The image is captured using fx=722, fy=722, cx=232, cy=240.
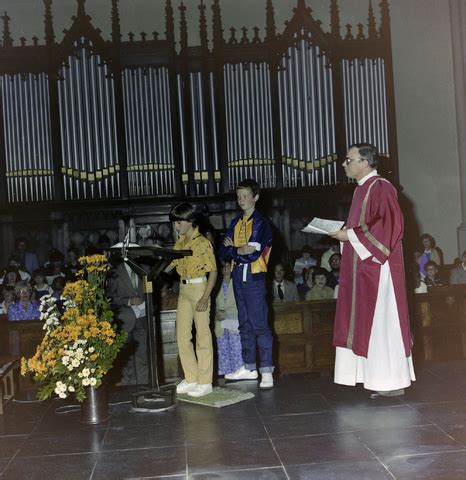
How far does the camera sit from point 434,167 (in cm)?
1077

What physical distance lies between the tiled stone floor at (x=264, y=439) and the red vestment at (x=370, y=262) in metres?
0.46

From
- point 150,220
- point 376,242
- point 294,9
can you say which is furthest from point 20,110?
point 376,242

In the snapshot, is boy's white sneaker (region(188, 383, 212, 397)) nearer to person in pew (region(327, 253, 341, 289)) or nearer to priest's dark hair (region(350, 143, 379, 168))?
priest's dark hair (region(350, 143, 379, 168))

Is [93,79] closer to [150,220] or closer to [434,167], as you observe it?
[150,220]

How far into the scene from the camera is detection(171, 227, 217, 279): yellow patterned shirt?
5141 mm

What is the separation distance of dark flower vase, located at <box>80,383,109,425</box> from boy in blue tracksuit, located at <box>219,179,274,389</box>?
126cm

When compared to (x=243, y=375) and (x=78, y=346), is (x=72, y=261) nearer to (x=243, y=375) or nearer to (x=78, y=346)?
(x=243, y=375)

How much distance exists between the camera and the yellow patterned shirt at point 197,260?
514 cm

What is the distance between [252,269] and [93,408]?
60.7 inches

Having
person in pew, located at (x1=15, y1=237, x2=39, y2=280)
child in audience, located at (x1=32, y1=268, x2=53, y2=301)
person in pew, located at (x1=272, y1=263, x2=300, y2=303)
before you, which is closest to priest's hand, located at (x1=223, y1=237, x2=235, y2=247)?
person in pew, located at (x1=272, y1=263, x2=300, y2=303)

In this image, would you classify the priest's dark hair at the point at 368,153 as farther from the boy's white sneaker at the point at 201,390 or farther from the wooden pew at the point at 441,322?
the boy's white sneaker at the point at 201,390

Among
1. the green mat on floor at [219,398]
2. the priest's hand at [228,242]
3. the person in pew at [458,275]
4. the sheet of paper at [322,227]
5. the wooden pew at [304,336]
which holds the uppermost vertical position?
the sheet of paper at [322,227]

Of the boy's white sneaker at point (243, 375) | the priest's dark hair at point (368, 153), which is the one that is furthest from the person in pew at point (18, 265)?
the priest's dark hair at point (368, 153)

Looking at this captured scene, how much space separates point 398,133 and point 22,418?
Result: 7764 millimetres
